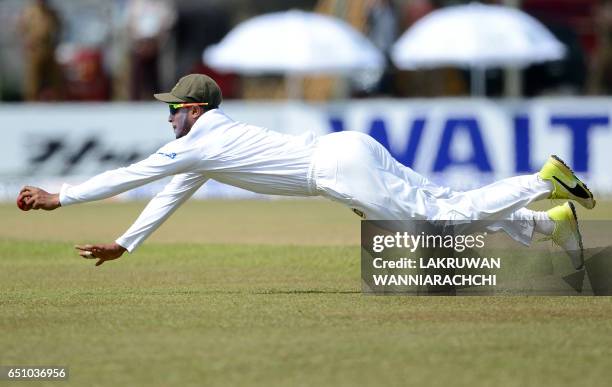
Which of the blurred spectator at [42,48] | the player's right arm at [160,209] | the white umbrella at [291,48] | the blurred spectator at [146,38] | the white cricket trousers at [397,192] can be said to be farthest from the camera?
the blurred spectator at [146,38]

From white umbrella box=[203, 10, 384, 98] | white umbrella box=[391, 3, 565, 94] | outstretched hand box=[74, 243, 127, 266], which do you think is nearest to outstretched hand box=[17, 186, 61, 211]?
outstretched hand box=[74, 243, 127, 266]

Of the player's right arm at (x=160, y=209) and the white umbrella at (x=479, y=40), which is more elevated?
the white umbrella at (x=479, y=40)

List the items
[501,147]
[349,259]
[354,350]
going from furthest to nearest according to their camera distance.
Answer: [501,147] → [349,259] → [354,350]

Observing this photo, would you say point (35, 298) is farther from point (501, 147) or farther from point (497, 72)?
point (497, 72)

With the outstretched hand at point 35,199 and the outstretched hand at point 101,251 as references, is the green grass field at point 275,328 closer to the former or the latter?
the outstretched hand at point 101,251

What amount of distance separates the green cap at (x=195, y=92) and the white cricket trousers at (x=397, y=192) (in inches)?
32.0

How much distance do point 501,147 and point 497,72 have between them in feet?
21.4

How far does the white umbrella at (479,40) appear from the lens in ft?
82.1

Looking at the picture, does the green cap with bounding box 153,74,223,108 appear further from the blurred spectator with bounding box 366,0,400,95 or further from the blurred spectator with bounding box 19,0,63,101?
the blurred spectator with bounding box 366,0,400,95

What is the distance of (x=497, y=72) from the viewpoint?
2955 centimetres

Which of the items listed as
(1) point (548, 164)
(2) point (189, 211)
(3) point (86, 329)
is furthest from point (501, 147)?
(3) point (86, 329)

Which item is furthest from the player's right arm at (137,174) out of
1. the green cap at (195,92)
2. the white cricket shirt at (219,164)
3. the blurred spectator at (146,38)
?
the blurred spectator at (146,38)

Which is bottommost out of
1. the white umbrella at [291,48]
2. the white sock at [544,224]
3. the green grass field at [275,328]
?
the green grass field at [275,328]

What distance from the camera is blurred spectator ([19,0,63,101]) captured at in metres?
26.5
